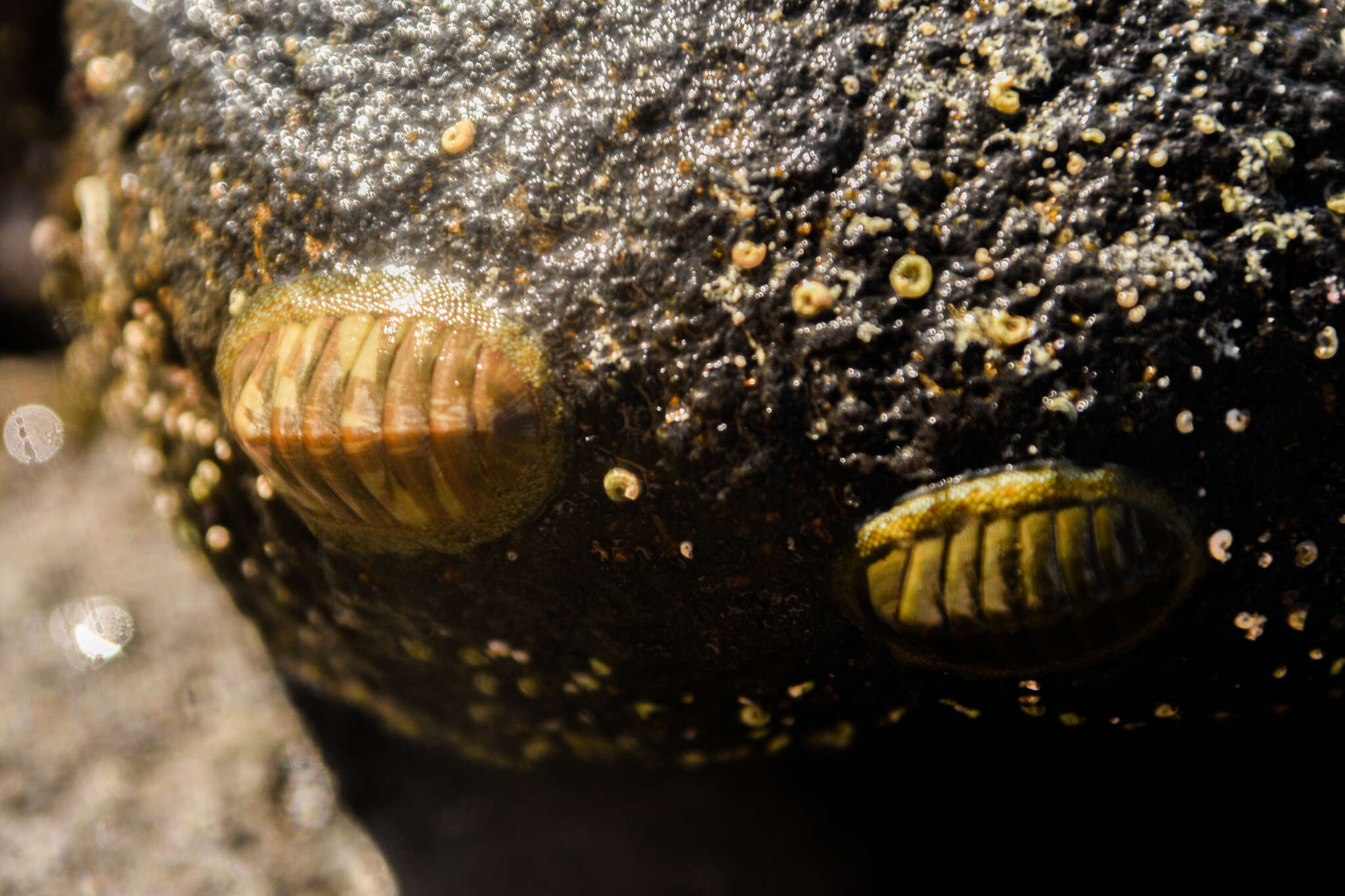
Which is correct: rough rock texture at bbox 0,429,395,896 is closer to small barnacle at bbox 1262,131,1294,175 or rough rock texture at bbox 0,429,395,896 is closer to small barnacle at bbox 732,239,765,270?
small barnacle at bbox 732,239,765,270

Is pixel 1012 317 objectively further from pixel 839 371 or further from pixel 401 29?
pixel 401 29

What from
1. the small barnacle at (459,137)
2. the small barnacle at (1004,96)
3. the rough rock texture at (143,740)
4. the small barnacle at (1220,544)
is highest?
the small barnacle at (1004,96)

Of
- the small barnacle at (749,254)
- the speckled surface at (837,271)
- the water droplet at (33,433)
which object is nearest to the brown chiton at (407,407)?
the speckled surface at (837,271)

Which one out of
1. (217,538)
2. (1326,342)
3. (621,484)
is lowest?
(217,538)

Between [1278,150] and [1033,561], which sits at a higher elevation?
[1278,150]

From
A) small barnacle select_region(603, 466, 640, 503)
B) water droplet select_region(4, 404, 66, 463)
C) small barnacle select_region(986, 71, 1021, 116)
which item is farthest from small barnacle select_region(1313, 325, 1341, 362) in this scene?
water droplet select_region(4, 404, 66, 463)

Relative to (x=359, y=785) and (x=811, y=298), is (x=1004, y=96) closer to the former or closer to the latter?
(x=811, y=298)

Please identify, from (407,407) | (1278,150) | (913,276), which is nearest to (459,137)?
(407,407)

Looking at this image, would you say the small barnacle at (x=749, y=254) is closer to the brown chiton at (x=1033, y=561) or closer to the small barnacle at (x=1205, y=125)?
the brown chiton at (x=1033, y=561)
